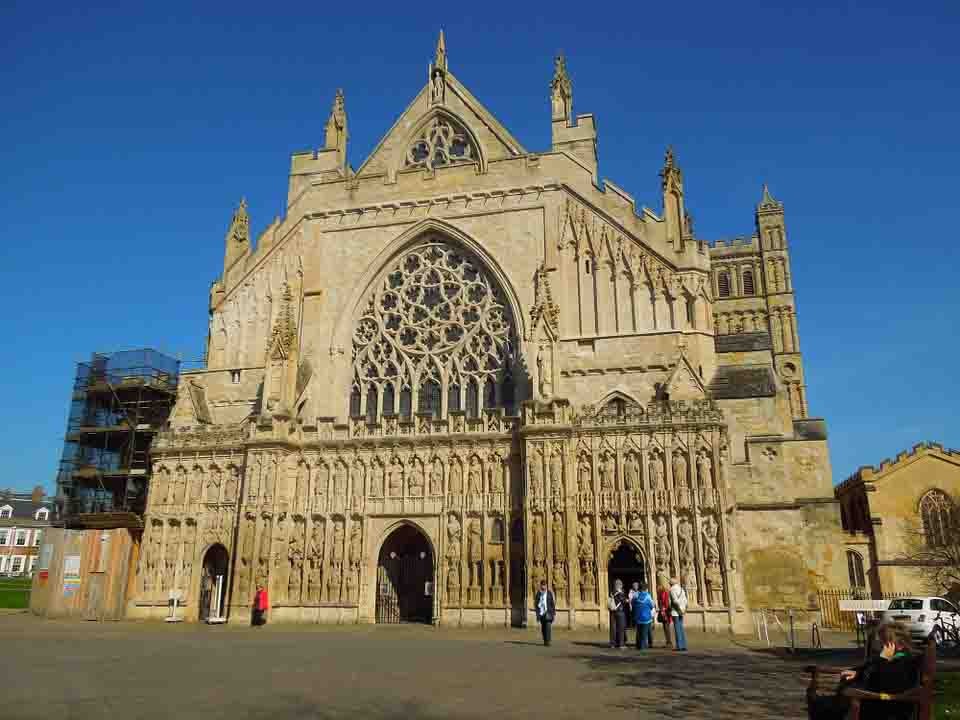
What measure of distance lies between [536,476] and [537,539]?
1995mm

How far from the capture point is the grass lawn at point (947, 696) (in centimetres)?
823

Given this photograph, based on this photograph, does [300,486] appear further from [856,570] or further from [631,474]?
[856,570]

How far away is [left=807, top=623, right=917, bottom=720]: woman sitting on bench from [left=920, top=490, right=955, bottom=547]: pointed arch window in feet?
126

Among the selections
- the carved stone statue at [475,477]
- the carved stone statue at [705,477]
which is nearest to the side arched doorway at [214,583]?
the carved stone statue at [475,477]

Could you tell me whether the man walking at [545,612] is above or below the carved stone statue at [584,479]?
below

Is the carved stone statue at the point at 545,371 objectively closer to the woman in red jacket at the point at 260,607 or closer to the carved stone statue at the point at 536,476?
the carved stone statue at the point at 536,476

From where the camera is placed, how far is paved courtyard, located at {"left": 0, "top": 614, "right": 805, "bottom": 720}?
8648mm

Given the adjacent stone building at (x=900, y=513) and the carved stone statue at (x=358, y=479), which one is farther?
the adjacent stone building at (x=900, y=513)

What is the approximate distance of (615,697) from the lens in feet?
32.1

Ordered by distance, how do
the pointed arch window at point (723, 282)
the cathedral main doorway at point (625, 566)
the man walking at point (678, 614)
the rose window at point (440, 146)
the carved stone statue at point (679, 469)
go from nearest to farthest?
the man walking at point (678, 614) → the carved stone statue at point (679, 469) → the cathedral main doorway at point (625, 566) → the rose window at point (440, 146) → the pointed arch window at point (723, 282)

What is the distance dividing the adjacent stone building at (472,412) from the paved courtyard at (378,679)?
19.3ft

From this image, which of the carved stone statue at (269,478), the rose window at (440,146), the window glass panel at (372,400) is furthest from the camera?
the rose window at (440,146)

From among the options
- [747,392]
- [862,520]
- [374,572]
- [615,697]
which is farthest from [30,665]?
[862,520]

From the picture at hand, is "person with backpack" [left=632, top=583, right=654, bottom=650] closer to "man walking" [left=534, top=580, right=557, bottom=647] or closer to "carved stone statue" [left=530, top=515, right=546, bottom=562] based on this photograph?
"man walking" [left=534, top=580, right=557, bottom=647]
